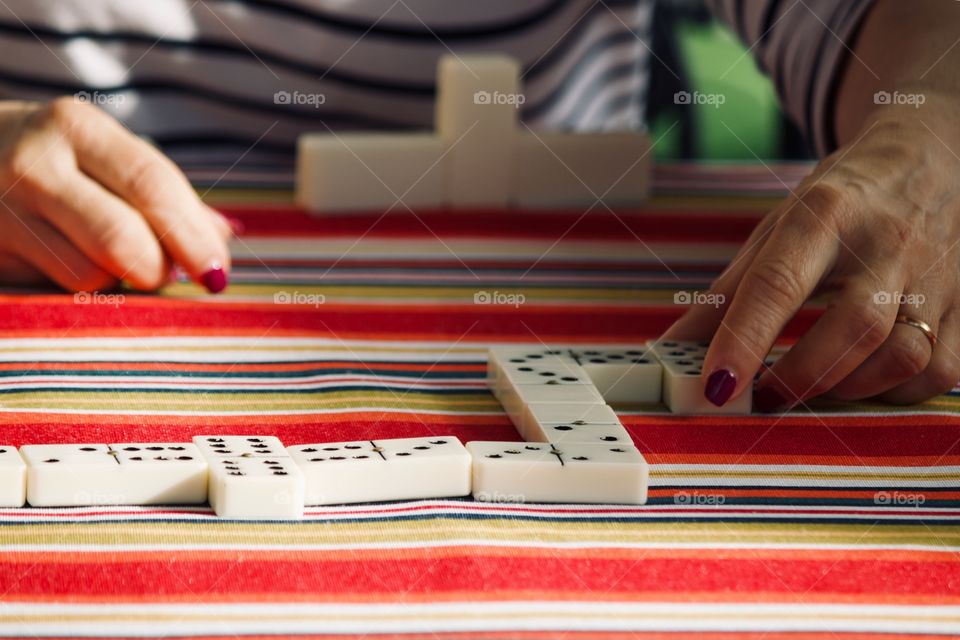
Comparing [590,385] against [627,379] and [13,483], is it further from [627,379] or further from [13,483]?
[13,483]

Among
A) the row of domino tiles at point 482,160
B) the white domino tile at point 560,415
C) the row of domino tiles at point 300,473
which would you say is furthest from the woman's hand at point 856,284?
the row of domino tiles at point 482,160

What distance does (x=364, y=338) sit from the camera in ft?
4.26

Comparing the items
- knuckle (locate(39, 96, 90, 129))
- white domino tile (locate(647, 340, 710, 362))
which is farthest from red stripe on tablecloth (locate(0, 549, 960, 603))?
knuckle (locate(39, 96, 90, 129))

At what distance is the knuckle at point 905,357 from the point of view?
46.1 inches

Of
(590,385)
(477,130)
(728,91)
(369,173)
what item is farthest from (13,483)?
(728,91)

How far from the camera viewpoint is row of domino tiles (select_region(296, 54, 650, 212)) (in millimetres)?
1772

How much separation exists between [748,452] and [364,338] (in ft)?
1.44

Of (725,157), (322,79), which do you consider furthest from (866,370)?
(725,157)

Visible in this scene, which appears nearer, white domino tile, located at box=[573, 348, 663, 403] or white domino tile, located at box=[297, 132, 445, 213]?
white domino tile, located at box=[573, 348, 663, 403]

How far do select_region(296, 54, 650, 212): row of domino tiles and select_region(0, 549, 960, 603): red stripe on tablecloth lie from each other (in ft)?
3.19

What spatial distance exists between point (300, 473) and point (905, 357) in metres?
0.60

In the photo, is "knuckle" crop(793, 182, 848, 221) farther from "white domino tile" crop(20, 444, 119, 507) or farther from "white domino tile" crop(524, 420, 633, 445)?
"white domino tile" crop(20, 444, 119, 507)

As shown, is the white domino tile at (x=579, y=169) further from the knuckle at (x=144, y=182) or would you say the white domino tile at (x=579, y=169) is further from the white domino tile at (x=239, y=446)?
the white domino tile at (x=239, y=446)

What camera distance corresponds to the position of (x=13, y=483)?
2.97 ft
